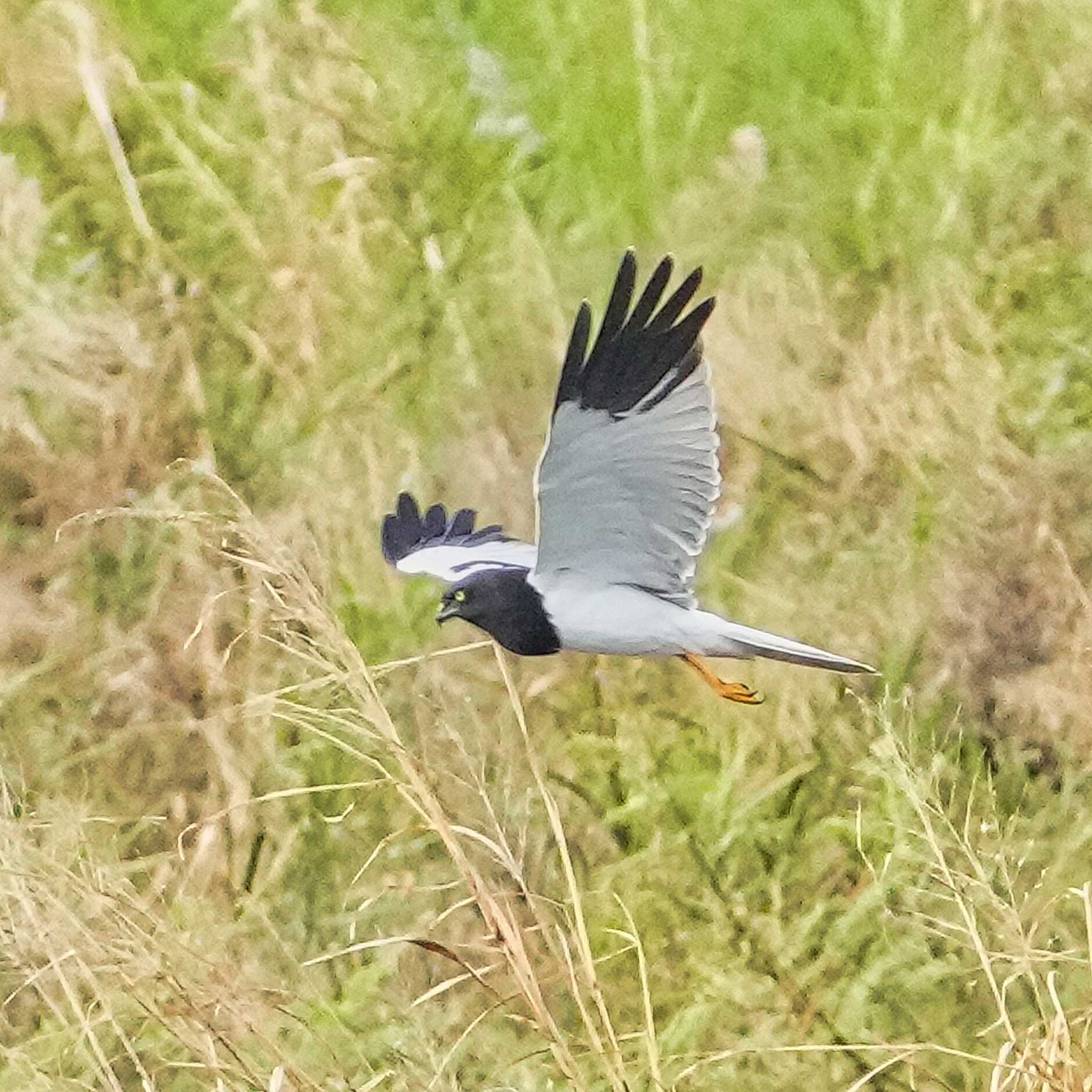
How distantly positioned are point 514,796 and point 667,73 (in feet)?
2.09

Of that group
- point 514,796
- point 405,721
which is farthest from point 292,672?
point 514,796

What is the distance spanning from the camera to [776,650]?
117 centimetres

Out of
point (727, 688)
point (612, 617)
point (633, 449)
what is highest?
point (633, 449)

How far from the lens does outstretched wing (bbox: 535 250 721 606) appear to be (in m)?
0.92

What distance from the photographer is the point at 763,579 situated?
4.11 ft

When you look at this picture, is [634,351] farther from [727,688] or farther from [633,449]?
[727,688]

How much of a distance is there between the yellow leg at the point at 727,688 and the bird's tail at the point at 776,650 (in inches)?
1.5

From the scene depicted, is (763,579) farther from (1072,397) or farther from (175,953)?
(175,953)

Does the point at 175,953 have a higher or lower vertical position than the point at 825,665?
lower

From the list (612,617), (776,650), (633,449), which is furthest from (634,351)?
(776,650)

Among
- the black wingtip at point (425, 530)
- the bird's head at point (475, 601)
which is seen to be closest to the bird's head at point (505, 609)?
the bird's head at point (475, 601)

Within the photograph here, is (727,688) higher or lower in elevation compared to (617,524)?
lower

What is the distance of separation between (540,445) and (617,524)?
0.76 feet

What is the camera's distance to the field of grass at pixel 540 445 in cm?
125
